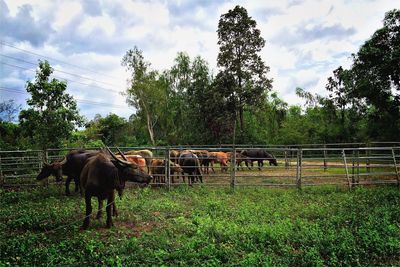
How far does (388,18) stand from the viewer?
20562 millimetres

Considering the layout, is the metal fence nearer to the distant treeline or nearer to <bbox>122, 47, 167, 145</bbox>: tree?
the distant treeline

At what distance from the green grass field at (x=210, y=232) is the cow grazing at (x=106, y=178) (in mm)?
583

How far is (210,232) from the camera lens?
6742mm

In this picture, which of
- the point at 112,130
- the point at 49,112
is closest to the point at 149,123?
the point at 112,130

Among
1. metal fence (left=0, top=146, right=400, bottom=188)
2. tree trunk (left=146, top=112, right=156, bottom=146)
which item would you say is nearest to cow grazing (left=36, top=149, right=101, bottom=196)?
metal fence (left=0, top=146, right=400, bottom=188)

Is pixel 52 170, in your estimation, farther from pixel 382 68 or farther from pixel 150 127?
pixel 150 127

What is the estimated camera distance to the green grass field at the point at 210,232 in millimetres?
5352

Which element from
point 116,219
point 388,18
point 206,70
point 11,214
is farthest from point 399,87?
point 206,70

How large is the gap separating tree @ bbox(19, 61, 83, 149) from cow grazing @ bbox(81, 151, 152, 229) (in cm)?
1143

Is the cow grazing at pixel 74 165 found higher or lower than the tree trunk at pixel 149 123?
lower

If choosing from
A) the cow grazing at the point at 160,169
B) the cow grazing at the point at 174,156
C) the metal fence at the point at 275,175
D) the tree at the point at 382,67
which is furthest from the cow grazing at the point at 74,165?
the tree at the point at 382,67

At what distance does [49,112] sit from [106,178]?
40.4 ft

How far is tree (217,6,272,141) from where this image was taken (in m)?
31.9

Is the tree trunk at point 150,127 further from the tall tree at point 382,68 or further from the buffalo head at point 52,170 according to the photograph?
the buffalo head at point 52,170
